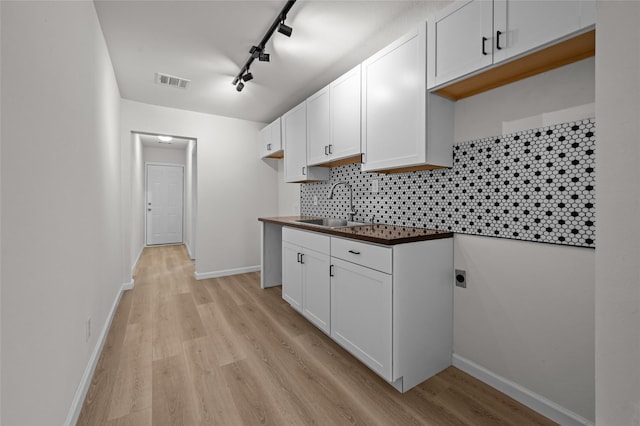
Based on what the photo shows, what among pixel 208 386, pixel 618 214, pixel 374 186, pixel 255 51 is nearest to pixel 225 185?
pixel 255 51

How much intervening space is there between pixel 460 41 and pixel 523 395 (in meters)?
2.02

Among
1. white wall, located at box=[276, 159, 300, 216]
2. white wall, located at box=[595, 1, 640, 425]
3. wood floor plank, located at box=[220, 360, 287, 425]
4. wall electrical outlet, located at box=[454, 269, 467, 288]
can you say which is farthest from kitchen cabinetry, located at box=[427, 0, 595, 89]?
white wall, located at box=[276, 159, 300, 216]

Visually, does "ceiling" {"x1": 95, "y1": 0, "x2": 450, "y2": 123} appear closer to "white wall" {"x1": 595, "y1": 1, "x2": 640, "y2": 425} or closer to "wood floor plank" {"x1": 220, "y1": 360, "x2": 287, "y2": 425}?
"white wall" {"x1": 595, "y1": 1, "x2": 640, "y2": 425}

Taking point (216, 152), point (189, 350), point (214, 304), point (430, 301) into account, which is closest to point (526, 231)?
point (430, 301)

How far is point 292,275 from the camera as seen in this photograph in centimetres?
280

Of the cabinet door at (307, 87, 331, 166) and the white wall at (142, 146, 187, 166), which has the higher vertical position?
the white wall at (142, 146, 187, 166)

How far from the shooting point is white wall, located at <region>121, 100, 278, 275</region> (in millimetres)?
3949

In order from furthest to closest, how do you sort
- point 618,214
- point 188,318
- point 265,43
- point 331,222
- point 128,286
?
point 128,286 < point 331,222 < point 188,318 < point 265,43 < point 618,214

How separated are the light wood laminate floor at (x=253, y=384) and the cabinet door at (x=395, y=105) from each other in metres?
1.45

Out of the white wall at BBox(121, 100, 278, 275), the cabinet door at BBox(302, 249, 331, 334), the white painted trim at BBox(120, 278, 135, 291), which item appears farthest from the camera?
the white wall at BBox(121, 100, 278, 275)

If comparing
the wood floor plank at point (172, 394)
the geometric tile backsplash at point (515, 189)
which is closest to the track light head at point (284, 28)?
the geometric tile backsplash at point (515, 189)

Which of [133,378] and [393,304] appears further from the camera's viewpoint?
[133,378]

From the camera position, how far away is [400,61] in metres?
1.88

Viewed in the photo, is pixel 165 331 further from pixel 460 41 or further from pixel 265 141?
pixel 460 41
